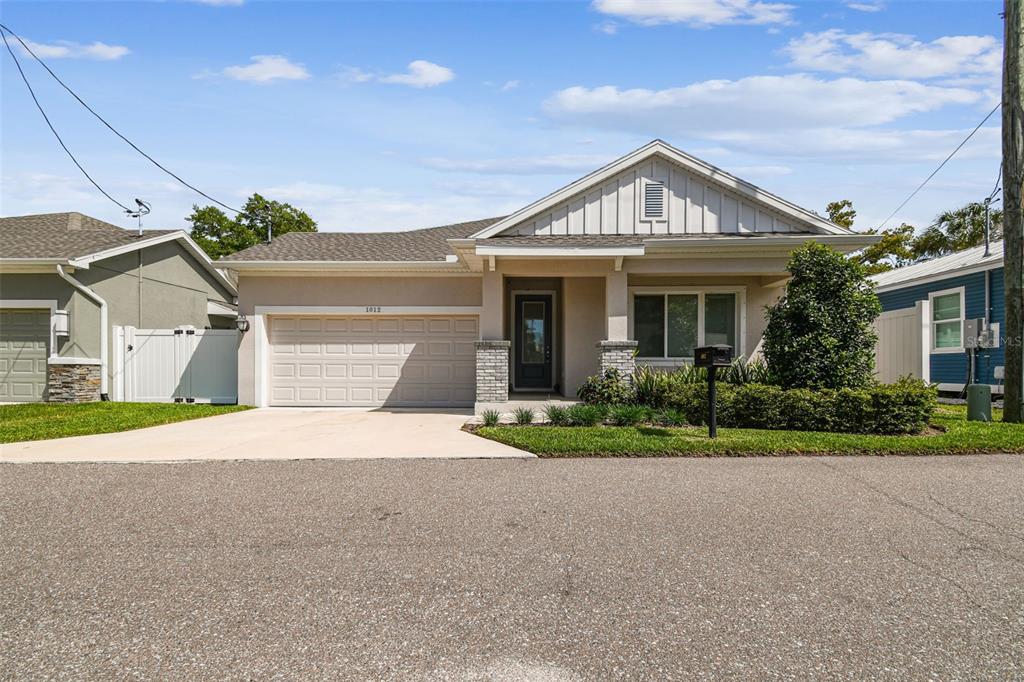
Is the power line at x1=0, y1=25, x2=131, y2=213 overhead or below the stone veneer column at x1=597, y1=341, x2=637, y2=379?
overhead

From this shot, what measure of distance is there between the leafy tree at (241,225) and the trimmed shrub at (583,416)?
1168 inches

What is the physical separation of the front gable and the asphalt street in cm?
738

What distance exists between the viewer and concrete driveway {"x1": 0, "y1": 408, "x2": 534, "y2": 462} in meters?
7.76

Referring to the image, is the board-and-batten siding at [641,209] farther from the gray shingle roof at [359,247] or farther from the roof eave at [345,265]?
the gray shingle roof at [359,247]

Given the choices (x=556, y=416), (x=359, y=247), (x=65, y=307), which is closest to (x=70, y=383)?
(x=65, y=307)

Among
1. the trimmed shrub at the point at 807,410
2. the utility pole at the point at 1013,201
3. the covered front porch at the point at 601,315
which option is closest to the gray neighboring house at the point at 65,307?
the covered front porch at the point at 601,315

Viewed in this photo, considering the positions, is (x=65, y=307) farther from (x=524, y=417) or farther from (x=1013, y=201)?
(x=1013, y=201)

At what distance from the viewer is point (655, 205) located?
1288cm

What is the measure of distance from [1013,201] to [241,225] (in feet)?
117

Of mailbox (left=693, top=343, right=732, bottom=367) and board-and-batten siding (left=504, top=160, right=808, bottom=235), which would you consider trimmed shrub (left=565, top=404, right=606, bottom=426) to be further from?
board-and-batten siding (left=504, top=160, right=808, bottom=235)

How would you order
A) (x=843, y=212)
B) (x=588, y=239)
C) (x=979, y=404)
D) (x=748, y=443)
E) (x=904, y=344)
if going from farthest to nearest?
(x=843, y=212) → (x=904, y=344) → (x=588, y=239) → (x=979, y=404) → (x=748, y=443)

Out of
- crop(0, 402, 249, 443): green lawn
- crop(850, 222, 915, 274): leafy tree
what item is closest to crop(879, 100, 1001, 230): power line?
crop(850, 222, 915, 274): leafy tree

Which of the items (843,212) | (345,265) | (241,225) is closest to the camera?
(345,265)

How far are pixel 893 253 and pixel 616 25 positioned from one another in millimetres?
25663
